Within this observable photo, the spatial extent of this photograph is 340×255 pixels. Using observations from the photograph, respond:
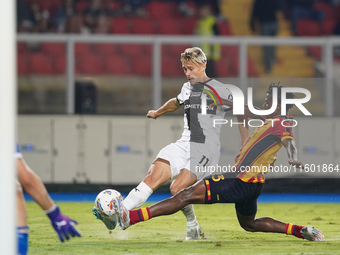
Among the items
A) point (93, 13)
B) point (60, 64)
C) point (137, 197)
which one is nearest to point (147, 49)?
point (60, 64)

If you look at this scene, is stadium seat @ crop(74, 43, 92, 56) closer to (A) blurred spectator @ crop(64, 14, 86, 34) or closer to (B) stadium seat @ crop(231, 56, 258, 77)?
(A) blurred spectator @ crop(64, 14, 86, 34)

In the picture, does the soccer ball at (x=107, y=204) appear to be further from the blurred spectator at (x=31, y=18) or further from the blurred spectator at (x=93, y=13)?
the blurred spectator at (x=31, y=18)

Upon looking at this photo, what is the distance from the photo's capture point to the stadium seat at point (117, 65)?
11094 mm

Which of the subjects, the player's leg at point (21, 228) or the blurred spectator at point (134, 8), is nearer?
the player's leg at point (21, 228)

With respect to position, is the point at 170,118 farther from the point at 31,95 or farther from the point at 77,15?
the point at 77,15

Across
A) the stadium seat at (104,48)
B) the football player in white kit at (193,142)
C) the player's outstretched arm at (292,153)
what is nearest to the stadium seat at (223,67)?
the stadium seat at (104,48)

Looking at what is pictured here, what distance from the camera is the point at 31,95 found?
1112cm

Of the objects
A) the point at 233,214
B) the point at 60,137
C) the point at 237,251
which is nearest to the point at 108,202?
the point at 237,251

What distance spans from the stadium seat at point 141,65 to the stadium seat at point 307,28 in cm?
477

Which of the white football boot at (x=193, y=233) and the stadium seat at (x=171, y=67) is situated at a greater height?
the stadium seat at (x=171, y=67)

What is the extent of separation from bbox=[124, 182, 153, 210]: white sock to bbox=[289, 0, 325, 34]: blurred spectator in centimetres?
946

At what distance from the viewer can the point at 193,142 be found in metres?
6.29

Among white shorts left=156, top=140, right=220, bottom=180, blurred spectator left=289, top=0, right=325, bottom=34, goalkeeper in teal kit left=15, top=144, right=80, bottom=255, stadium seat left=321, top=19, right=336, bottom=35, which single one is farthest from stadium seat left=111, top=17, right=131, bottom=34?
goalkeeper in teal kit left=15, top=144, right=80, bottom=255

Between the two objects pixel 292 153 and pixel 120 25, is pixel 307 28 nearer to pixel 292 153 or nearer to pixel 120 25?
pixel 120 25
